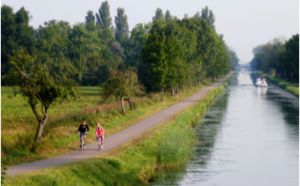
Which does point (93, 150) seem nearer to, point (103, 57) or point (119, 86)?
point (119, 86)

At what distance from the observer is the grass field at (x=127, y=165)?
21.0 metres

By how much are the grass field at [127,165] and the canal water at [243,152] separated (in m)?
0.99

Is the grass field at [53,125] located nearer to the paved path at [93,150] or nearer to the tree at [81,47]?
the paved path at [93,150]

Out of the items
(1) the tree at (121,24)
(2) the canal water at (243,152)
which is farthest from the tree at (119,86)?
(1) the tree at (121,24)

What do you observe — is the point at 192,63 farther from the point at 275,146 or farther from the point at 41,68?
the point at 41,68

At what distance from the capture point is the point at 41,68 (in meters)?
27.0

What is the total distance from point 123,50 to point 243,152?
388 feet

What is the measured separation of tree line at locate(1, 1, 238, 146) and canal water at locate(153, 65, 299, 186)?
8370 millimetres

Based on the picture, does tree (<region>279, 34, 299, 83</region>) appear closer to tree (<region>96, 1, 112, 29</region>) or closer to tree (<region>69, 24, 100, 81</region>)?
tree (<region>69, 24, 100, 81</region>)

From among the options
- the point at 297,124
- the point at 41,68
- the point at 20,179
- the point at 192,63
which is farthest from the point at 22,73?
the point at 192,63

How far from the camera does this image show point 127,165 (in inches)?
1015

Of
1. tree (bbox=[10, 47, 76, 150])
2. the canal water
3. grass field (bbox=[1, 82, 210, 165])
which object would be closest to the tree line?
tree (bbox=[10, 47, 76, 150])

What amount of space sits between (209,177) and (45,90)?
432 inches

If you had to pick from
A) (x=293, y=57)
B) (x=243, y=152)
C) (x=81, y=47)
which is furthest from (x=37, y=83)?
(x=293, y=57)
